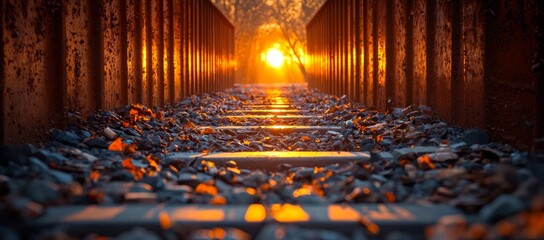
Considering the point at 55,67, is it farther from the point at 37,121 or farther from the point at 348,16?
the point at 348,16

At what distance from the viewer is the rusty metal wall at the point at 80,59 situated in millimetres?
3939

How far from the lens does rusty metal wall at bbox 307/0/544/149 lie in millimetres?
3930

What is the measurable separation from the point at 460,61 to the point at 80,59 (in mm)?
3736

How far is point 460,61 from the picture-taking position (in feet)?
16.7

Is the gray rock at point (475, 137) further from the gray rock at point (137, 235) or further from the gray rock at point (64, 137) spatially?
the gray rock at point (64, 137)

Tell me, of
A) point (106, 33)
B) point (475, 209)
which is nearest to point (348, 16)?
point (106, 33)

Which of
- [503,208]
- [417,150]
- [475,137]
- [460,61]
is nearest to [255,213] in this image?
[503,208]

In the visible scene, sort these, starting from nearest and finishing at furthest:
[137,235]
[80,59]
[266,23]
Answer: [137,235]
[80,59]
[266,23]

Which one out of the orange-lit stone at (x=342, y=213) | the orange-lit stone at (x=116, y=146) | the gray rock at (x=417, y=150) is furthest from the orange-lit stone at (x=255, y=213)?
the orange-lit stone at (x=116, y=146)

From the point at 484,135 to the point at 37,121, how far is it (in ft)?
12.1

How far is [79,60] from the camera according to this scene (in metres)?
5.21

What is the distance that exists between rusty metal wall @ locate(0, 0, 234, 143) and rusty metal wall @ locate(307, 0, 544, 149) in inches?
134

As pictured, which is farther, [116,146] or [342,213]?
[116,146]

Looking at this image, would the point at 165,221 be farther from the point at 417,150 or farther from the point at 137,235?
the point at 417,150
